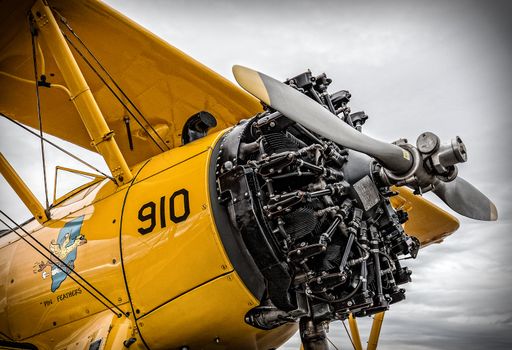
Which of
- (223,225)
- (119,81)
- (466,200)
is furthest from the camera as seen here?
(119,81)

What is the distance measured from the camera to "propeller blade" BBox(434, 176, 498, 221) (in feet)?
15.7

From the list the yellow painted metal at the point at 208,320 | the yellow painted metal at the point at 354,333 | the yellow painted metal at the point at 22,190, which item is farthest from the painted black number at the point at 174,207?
the yellow painted metal at the point at 354,333

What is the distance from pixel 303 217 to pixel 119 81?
311cm

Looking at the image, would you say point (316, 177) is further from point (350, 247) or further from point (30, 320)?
point (30, 320)

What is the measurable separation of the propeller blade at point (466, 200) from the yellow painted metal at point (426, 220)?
2234mm

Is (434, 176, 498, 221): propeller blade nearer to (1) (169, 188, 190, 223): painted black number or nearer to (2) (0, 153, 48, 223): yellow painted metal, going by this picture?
(1) (169, 188, 190, 223): painted black number

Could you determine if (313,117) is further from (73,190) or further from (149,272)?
(73,190)

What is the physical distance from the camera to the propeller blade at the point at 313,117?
336 centimetres

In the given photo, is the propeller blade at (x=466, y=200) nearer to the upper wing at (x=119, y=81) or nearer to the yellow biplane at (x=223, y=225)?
the yellow biplane at (x=223, y=225)

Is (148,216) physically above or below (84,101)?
below

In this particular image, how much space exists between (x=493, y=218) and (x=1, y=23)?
16.2 feet

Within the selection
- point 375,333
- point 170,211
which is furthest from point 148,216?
point 375,333

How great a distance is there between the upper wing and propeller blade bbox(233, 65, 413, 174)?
87.1 inches

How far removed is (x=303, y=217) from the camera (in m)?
3.65
